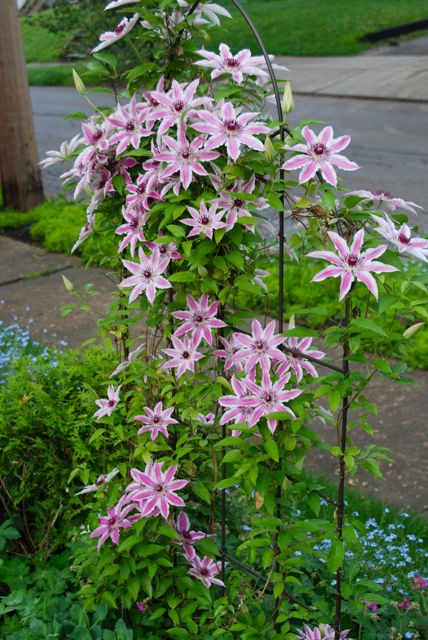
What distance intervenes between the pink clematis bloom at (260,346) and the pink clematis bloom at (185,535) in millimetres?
645

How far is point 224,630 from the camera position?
2.29 metres

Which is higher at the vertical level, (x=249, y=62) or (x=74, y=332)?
(x=249, y=62)

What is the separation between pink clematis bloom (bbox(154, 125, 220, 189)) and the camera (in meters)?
2.04

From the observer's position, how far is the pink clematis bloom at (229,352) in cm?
218

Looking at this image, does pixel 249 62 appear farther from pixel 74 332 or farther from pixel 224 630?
pixel 74 332

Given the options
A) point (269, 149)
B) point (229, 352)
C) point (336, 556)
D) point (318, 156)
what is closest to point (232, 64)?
point (269, 149)

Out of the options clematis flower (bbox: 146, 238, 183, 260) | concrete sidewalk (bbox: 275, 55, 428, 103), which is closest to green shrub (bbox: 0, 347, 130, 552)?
clematis flower (bbox: 146, 238, 183, 260)

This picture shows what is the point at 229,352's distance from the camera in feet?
7.29

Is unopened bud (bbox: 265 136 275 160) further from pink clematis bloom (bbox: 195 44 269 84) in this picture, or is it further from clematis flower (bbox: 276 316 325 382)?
clematis flower (bbox: 276 316 325 382)

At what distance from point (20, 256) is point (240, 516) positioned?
4.19 metres

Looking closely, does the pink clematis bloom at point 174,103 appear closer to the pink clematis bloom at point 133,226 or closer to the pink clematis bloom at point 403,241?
the pink clematis bloom at point 133,226

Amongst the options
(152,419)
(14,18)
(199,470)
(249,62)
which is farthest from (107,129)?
(14,18)

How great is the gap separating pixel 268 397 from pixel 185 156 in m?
0.62

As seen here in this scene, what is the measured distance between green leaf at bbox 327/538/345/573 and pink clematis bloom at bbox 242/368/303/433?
0.33 metres
